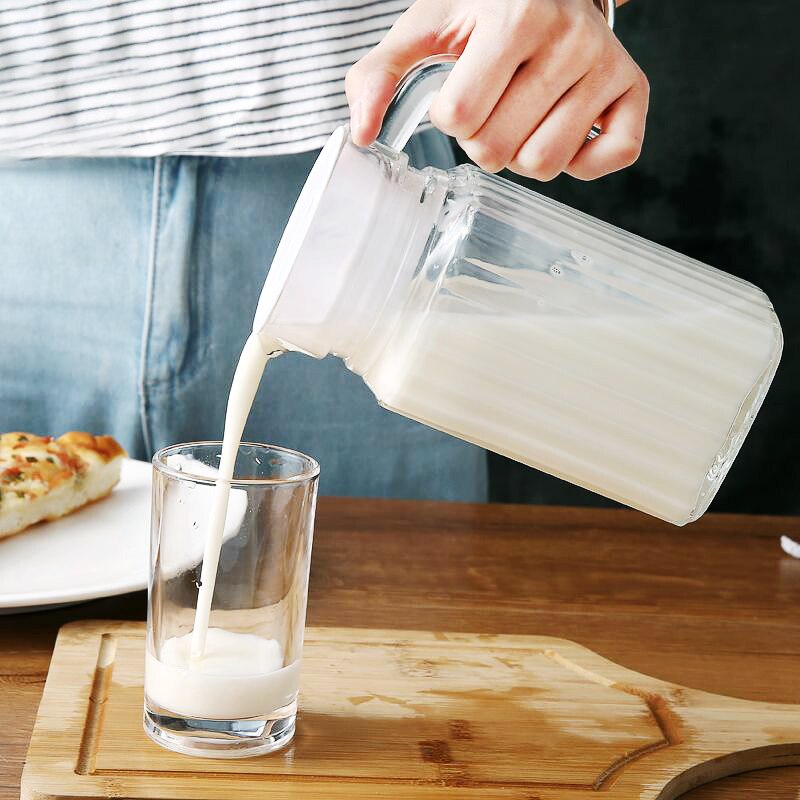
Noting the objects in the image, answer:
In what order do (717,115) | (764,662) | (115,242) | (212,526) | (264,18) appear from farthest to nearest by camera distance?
(717,115) < (115,242) < (264,18) < (764,662) < (212,526)

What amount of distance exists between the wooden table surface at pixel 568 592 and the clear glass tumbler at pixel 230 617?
0.11 metres

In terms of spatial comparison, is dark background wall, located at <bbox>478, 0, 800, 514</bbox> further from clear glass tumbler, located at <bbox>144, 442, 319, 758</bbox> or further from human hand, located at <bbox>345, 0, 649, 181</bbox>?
clear glass tumbler, located at <bbox>144, 442, 319, 758</bbox>

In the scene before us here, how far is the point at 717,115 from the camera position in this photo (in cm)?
250

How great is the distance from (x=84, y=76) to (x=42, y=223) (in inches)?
8.3

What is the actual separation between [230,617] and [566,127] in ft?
1.32

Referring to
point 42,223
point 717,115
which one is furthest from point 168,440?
point 717,115

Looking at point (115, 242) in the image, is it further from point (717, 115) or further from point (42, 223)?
point (717, 115)

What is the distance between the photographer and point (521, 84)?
0.78 metres

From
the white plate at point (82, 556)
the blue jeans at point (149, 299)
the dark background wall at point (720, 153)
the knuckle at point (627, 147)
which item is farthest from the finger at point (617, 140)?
the dark background wall at point (720, 153)

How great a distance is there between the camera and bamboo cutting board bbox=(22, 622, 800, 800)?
73cm

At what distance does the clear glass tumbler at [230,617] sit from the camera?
2.49 feet

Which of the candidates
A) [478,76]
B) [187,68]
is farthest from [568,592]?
[187,68]

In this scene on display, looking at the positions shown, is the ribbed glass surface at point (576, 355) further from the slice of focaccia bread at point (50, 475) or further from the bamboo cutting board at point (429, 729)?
the slice of focaccia bread at point (50, 475)

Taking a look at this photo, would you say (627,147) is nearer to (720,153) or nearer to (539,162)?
(539,162)
